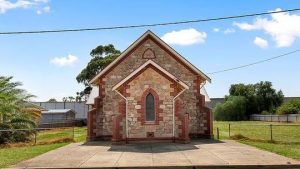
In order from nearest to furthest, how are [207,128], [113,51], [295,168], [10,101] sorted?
[295,168] < [207,128] < [10,101] < [113,51]

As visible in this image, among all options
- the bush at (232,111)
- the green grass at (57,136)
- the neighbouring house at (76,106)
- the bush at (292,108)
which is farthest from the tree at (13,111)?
the bush at (232,111)

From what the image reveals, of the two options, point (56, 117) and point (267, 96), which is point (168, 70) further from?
point (267, 96)

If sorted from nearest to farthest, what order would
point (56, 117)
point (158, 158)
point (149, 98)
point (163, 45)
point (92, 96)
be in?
point (158, 158) < point (149, 98) < point (163, 45) < point (92, 96) < point (56, 117)

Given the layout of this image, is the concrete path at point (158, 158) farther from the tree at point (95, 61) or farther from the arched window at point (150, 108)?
the tree at point (95, 61)

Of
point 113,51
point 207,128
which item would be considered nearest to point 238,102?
point 113,51

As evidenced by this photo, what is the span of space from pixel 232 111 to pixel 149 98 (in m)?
65.2

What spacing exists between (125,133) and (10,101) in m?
12.1

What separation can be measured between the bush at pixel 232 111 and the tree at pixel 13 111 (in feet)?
192

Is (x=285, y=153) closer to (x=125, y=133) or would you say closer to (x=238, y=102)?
(x=125, y=133)

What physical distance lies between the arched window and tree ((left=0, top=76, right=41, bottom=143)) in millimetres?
9907

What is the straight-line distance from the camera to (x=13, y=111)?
3191 centimetres

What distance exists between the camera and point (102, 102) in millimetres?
29656

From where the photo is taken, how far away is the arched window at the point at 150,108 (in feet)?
84.4

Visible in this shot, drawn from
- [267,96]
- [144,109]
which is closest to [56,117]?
[144,109]
